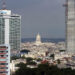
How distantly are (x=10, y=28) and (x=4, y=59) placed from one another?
54.0m

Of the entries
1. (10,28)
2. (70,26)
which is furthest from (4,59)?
(70,26)

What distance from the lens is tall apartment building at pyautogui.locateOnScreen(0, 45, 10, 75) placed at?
3484cm

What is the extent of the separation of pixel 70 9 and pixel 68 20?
142 inches

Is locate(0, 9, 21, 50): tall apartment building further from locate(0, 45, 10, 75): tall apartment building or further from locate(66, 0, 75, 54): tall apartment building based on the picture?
locate(0, 45, 10, 75): tall apartment building

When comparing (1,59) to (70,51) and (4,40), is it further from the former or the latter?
(70,51)

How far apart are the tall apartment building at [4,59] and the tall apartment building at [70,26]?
6380cm

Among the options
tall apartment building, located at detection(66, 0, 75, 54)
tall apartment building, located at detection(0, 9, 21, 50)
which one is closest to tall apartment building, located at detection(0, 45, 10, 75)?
tall apartment building, located at detection(0, 9, 21, 50)

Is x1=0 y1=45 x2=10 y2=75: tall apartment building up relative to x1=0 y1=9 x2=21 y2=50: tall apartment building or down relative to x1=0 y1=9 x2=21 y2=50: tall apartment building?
down

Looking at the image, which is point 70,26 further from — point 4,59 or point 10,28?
point 4,59

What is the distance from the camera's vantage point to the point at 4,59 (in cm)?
3497

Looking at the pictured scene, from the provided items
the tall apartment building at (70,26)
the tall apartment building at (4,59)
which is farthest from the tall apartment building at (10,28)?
the tall apartment building at (4,59)

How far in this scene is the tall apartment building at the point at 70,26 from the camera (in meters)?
99.2

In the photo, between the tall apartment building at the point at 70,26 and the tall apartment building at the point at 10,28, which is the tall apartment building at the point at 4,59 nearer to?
the tall apartment building at the point at 10,28

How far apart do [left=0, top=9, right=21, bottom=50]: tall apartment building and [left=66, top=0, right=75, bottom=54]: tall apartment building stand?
1406 centimetres
